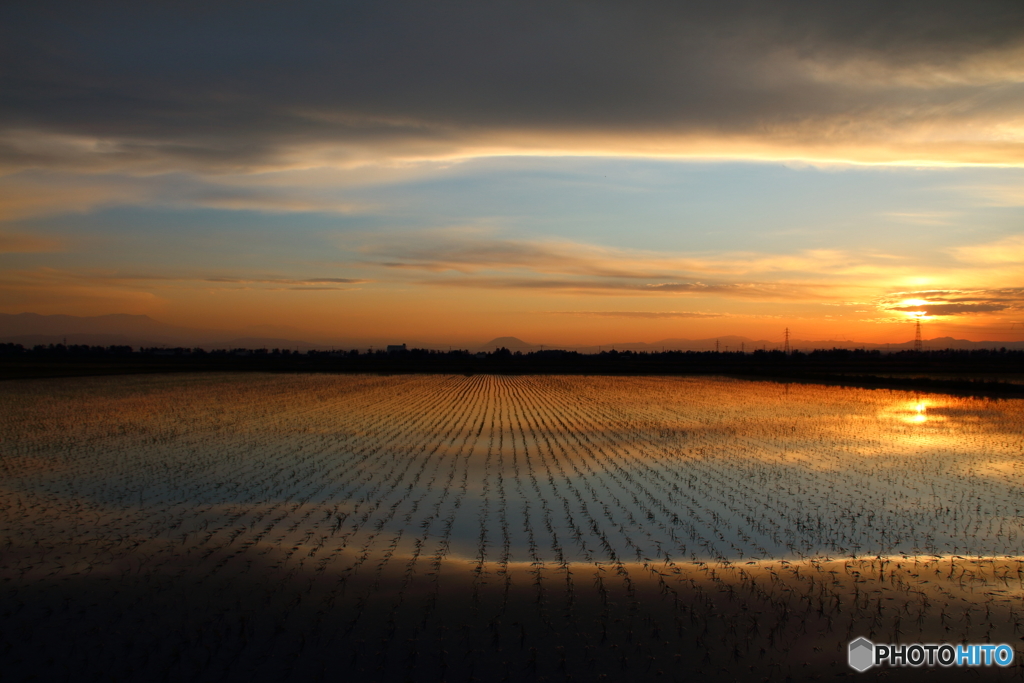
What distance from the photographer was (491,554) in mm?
8766

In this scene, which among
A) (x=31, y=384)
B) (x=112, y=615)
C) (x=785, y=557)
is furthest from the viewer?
(x=31, y=384)

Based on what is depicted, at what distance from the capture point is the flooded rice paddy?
5.95m

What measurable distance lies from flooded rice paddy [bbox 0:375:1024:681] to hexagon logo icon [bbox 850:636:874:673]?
6.0 inches

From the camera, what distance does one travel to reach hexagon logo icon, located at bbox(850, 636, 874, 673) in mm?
5887

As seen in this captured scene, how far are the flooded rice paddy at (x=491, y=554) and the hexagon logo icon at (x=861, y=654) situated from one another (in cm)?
15

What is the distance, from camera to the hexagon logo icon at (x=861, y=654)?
5887 mm

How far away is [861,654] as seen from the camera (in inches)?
239

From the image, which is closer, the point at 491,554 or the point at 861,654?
the point at 861,654

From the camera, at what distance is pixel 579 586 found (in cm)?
751

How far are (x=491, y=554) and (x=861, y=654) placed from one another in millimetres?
4434

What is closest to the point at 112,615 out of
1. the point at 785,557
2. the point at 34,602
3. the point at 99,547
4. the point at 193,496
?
the point at 34,602

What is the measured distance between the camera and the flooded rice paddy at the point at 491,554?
234 inches

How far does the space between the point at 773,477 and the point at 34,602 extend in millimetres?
13373

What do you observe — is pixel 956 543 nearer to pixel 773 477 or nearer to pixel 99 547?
pixel 773 477
